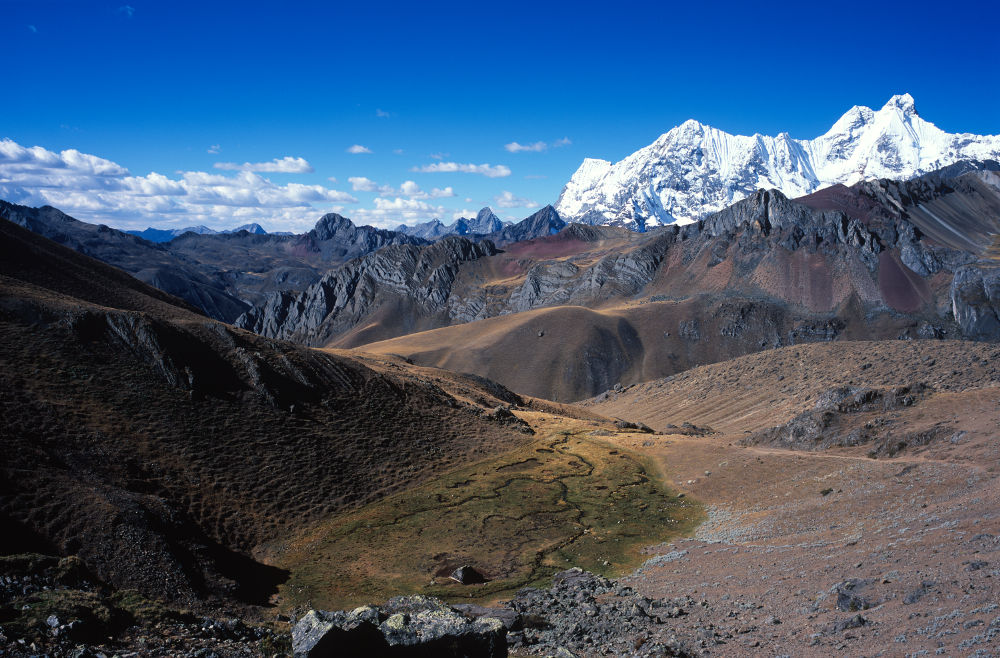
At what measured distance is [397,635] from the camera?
1641 cm

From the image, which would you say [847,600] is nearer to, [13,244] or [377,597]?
[377,597]

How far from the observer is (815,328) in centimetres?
18575

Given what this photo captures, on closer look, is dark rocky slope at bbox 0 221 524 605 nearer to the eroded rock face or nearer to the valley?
the valley

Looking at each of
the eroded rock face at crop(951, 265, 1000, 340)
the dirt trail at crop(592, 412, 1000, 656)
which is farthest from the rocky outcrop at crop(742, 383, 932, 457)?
the eroded rock face at crop(951, 265, 1000, 340)

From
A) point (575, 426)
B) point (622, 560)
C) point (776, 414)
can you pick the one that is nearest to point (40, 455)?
point (622, 560)

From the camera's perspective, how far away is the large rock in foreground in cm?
1530

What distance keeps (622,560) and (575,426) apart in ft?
132

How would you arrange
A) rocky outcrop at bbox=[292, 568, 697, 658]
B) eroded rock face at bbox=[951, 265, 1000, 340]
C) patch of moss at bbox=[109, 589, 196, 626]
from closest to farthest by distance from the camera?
rocky outcrop at bbox=[292, 568, 697, 658]
patch of moss at bbox=[109, 589, 196, 626]
eroded rock face at bbox=[951, 265, 1000, 340]

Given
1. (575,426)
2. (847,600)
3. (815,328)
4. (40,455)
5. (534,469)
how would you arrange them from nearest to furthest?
(847,600) < (40,455) < (534,469) < (575,426) < (815,328)

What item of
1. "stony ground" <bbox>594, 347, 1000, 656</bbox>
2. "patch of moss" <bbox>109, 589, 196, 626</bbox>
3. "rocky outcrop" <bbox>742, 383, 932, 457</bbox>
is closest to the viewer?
"patch of moss" <bbox>109, 589, 196, 626</bbox>

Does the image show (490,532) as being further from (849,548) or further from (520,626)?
(849,548)

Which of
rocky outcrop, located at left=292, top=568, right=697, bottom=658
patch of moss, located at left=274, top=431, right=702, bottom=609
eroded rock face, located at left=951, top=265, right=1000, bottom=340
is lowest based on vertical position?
patch of moss, located at left=274, top=431, right=702, bottom=609

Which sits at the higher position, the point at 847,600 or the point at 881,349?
the point at 881,349

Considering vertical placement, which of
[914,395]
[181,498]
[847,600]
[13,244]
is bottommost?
[181,498]
